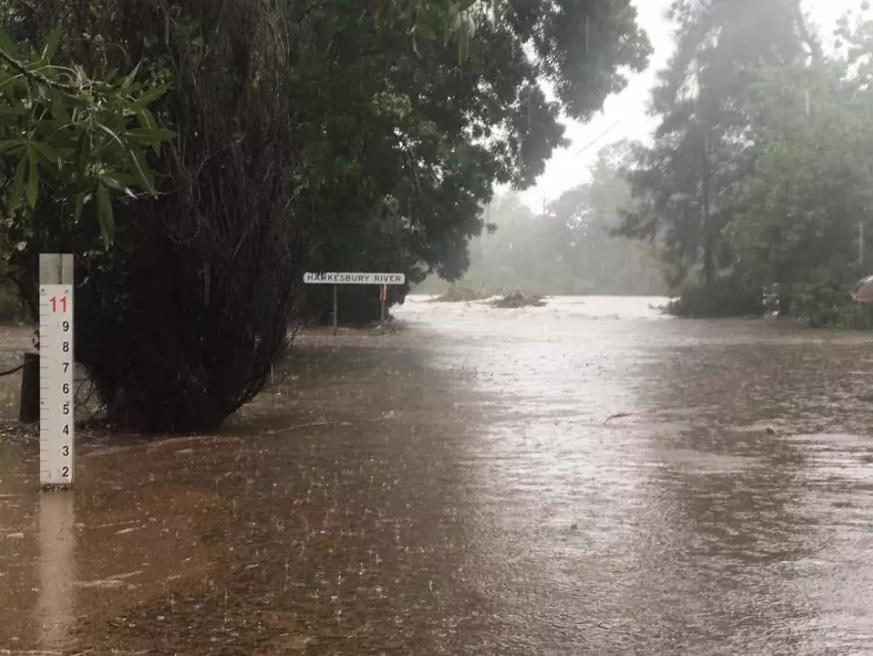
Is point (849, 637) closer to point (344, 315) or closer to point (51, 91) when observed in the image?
point (51, 91)

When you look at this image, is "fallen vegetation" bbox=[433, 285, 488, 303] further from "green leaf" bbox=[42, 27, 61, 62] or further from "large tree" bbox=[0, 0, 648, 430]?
"green leaf" bbox=[42, 27, 61, 62]

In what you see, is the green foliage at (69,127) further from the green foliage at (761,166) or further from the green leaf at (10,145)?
the green foliage at (761,166)

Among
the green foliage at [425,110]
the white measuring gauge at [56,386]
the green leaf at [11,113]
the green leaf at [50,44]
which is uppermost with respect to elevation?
the green foliage at [425,110]

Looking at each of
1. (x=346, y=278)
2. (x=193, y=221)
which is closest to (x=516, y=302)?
(x=346, y=278)

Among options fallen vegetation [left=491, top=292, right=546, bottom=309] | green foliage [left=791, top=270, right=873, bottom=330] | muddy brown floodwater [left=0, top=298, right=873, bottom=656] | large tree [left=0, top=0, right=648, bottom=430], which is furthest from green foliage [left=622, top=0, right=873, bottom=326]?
large tree [left=0, top=0, right=648, bottom=430]

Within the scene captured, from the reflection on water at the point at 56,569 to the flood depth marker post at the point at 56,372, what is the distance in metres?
0.24

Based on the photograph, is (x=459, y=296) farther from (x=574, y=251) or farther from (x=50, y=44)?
(x=50, y=44)

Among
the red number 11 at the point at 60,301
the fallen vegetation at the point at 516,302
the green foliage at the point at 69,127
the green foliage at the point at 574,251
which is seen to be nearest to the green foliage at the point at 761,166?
the fallen vegetation at the point at 516,302

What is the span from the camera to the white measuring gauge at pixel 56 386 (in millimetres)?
7676

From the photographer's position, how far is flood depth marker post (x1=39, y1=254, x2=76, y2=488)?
7676mm

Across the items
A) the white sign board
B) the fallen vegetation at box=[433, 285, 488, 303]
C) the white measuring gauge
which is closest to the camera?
the white measuring gauge

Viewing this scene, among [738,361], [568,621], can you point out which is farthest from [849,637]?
[738,361]

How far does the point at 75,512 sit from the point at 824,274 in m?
30.8

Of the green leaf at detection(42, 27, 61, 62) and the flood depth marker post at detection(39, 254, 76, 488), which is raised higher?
the green leaf at detection(42, 27, 61, 62)
